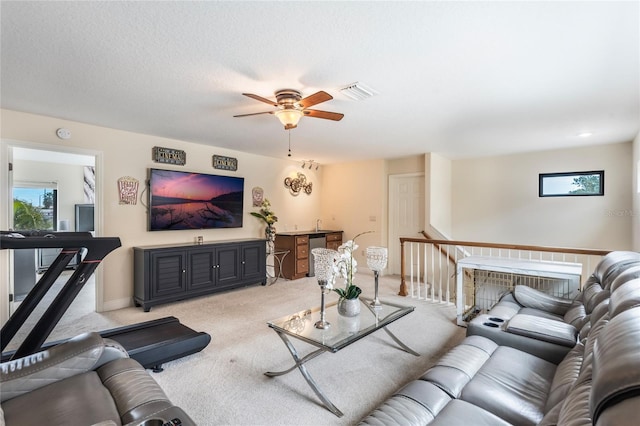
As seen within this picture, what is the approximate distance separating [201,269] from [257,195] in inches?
74.2

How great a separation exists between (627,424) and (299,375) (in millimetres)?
2228

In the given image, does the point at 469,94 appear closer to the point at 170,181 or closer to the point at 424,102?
the point at 424,102

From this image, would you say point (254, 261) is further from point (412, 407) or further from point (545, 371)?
point (545, 371)

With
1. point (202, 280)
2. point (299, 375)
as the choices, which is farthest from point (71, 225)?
point (299, 375)

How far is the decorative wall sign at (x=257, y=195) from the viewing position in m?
5.80

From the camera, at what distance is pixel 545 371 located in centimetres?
180

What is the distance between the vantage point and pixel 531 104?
10.1ft

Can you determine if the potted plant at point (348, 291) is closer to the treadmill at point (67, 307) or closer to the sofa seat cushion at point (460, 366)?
the sofa seat cushion at point (460, 366)

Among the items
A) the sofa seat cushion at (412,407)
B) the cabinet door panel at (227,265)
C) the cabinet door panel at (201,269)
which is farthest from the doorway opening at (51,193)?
the sofa seat cushion at (412,407)

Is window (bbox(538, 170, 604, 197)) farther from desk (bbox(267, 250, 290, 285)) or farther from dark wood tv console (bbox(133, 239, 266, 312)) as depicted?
dark wood tv console (bbox(133, 239, 266, 312))

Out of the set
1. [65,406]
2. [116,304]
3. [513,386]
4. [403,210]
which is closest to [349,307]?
[513,386]

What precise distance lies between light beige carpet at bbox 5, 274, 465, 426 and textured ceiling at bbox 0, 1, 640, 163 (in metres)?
2.40

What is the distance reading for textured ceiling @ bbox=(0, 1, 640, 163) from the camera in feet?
5.62

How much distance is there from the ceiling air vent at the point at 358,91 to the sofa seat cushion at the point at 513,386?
89.0 inches
